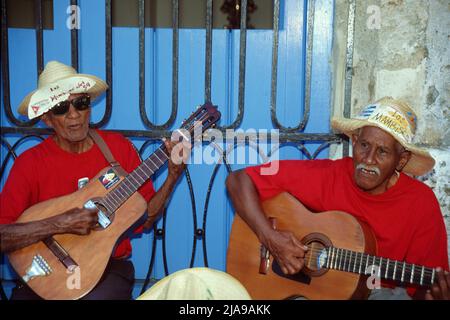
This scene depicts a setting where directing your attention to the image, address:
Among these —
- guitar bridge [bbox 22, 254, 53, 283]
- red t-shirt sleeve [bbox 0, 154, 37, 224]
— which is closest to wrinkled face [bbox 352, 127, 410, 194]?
guitar bridge [bbox 22, 254, 53, 283]

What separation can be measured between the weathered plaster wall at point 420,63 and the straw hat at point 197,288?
1.77m

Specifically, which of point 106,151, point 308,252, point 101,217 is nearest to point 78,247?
point 101,217

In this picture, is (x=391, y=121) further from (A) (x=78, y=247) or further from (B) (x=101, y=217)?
(A) (x=78, y=247)

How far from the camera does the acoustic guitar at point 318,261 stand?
2.30 meters

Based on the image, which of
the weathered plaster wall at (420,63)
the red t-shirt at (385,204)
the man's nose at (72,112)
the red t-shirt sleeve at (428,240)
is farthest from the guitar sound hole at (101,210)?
the weathered plaster wall at (420,63)

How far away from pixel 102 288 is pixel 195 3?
2.04 m

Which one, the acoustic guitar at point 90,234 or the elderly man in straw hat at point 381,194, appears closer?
the elderly man in straw hat at point 381,194

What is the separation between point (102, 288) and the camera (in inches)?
102

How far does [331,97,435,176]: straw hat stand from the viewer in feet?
7.93

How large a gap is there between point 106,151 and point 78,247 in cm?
57

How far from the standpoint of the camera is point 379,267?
7.47 feet

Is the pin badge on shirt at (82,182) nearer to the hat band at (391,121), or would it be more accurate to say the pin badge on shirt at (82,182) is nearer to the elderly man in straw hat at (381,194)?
the elderly man in straw hat at (381,194)
